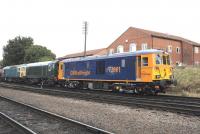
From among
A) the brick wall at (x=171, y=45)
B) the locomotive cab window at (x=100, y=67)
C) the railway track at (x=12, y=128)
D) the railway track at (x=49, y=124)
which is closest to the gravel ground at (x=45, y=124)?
the railway track at (x=49, y=124)

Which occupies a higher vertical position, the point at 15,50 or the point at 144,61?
the point at 15,50

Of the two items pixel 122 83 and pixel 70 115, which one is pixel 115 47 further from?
pixel 70 115

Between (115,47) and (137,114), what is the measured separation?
161 ft

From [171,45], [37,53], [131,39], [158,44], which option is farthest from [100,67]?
[37,53]

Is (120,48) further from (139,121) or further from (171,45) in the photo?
(139,121)

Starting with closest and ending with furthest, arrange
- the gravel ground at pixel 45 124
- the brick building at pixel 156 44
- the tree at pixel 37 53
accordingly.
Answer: the gravel ground at pixel 45 124, the brick building at pixel 156 44, the tree at pixel 37 53

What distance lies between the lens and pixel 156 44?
54.4 meters

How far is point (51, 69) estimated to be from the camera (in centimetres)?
3362

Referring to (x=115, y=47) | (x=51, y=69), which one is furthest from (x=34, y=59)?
(x=51, y=69)

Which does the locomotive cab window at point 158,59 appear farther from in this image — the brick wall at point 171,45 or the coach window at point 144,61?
the brick wall at point 171,45

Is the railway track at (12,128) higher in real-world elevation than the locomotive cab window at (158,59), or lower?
lower

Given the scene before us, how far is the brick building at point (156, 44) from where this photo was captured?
54503mm

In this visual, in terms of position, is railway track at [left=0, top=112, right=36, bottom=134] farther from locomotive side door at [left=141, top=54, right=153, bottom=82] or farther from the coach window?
the coach window

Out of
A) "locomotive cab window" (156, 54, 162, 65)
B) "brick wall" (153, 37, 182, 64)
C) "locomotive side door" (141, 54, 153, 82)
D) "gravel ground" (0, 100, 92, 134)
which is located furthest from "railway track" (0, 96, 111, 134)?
"brick wall" (153, 37, 182, 64)
